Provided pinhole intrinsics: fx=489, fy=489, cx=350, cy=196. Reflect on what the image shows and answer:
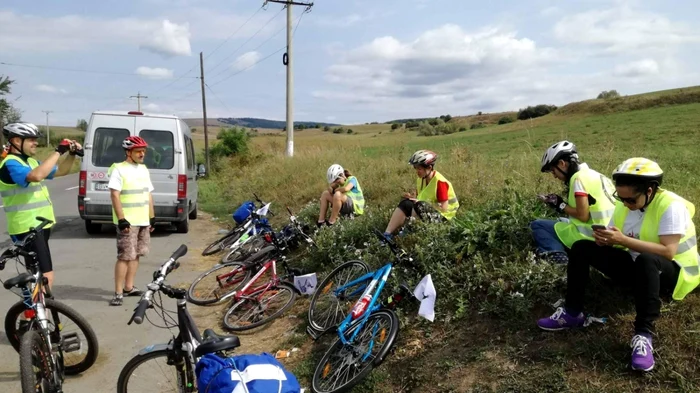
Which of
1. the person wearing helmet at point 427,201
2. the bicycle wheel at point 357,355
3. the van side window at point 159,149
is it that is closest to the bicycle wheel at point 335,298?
the bicycle wheel at point 357,355

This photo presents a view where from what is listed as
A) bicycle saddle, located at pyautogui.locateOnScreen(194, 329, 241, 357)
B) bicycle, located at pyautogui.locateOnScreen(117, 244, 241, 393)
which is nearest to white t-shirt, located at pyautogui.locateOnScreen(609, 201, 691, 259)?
bicycle saddle, located at pyautogui.locateOnScreen(194, 329, 241, 357)

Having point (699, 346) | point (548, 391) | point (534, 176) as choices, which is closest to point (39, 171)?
point (548, 391)

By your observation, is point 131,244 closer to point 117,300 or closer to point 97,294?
point 117,300

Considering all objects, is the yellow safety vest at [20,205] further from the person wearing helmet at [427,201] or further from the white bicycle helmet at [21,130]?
the person wearing helmet at [427,201]

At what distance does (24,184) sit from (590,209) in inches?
197

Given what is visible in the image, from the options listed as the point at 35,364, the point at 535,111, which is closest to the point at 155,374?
the point at 35,364

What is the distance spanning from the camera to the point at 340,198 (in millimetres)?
7988

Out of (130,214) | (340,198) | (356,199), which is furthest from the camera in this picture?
(356,199)

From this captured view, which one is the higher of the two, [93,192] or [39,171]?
[39,171]

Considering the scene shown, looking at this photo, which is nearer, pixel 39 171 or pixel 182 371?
pixel 182 371

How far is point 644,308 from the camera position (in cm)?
316

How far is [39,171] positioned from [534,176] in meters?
6.58

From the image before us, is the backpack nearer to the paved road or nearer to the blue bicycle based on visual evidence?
the blue bicycle

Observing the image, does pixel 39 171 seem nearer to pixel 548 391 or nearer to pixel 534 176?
pixel 548 391
